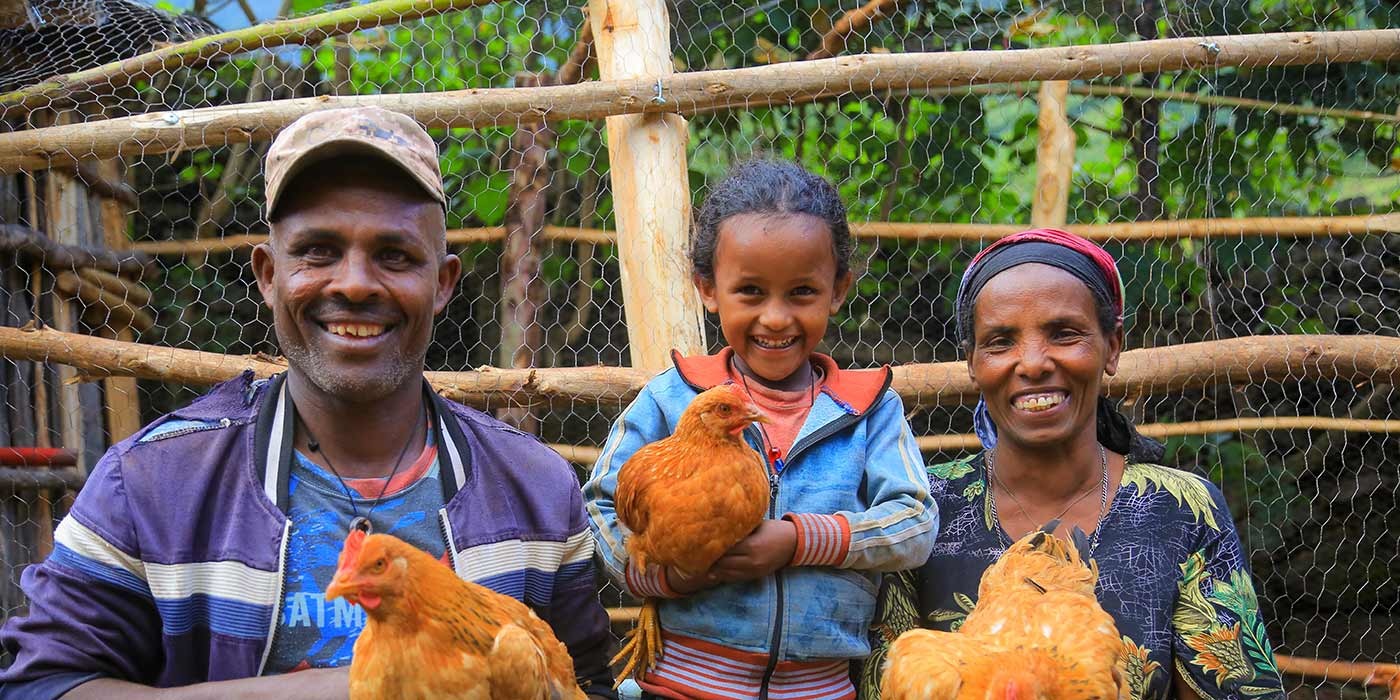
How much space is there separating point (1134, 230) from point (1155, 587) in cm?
274

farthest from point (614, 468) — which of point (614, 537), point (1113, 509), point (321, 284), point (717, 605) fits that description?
point (1113, 509)

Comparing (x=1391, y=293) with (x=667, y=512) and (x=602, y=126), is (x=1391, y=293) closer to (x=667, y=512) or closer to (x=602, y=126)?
(x=602, y=126)

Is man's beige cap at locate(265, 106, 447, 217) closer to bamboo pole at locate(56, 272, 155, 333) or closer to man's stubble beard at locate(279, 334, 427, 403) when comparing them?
man's stubble beard at locate(279, 334, 427, 403)

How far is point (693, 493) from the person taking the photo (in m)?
2.34

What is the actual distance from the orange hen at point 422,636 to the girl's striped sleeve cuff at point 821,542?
666mm

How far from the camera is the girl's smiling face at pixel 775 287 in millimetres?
2586

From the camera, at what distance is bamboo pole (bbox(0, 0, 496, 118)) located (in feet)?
15.2

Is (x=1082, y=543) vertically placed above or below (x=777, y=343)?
below

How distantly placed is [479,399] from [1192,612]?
100 inches

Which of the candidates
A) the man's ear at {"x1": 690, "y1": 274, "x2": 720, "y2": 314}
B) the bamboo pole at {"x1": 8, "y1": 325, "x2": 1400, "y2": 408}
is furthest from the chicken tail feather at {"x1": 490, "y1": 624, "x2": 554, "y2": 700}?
the bamboo pole at {"x1": 8, "y1": 325, "x2": 1400, "y2": 408}

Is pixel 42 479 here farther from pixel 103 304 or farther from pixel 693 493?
pixel 693 493

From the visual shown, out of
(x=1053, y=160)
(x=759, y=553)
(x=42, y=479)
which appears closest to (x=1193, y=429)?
(x=1053, y=160)

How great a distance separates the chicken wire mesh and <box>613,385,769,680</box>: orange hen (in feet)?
8.35

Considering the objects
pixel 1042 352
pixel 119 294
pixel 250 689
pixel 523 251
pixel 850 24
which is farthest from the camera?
pixel 523 251
